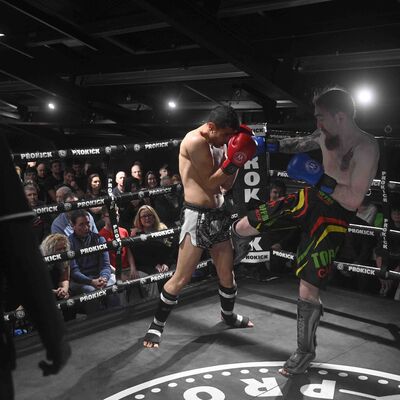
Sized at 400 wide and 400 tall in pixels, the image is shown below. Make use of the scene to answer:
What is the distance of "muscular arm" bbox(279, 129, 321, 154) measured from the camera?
302cm

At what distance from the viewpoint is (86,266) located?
403 cm

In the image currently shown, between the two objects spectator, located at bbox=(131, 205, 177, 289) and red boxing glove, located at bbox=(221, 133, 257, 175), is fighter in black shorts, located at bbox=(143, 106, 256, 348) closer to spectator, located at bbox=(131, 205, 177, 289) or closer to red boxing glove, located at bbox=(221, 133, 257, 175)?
red boxing glove, located at bbox=(221, 133, 257, 175)

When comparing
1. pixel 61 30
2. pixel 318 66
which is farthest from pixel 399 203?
pixel 61 30

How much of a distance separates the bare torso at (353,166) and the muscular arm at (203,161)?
0.62 meters

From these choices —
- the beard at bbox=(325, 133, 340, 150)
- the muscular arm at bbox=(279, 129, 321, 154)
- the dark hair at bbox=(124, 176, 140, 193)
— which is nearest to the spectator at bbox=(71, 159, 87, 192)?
the dark hair at bbox=(124, 176, 140, 193)

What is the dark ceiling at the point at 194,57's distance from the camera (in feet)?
17.1

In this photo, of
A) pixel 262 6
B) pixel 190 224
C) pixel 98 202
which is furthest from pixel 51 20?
pixel 190 224

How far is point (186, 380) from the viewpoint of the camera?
8.83ft

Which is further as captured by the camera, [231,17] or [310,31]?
[231,17]

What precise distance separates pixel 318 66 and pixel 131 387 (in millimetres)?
4517

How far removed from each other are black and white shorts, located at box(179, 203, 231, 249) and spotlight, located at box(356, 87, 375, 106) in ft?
11.4

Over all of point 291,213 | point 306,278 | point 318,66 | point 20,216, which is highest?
point 318,66

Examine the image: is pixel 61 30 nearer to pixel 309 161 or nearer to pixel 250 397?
pixel 309 161

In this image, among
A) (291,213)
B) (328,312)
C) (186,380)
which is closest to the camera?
(186,380)
